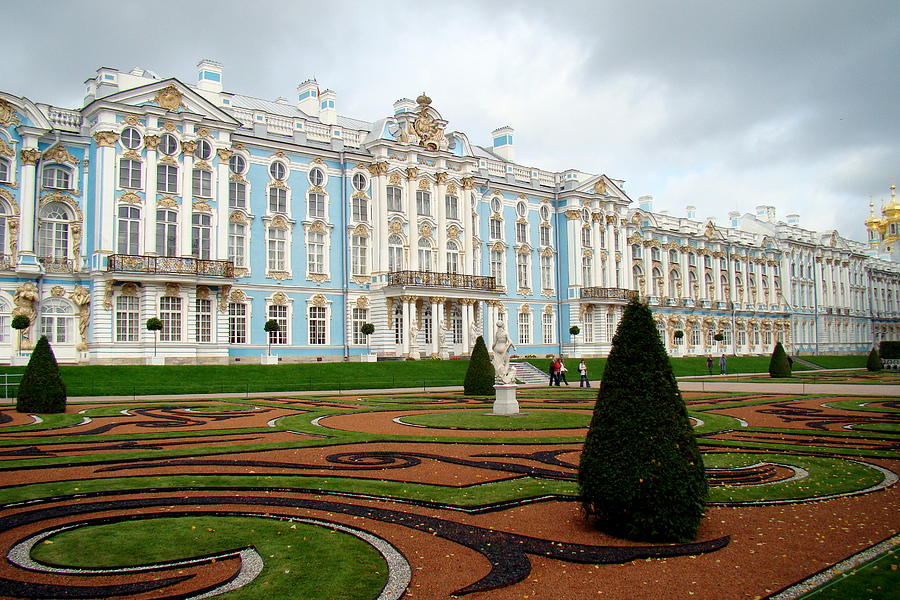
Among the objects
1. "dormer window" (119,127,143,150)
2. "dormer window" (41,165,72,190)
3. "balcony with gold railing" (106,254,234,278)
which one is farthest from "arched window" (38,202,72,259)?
"dormer window" (119,127,143,150)

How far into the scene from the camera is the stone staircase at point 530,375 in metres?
39.5

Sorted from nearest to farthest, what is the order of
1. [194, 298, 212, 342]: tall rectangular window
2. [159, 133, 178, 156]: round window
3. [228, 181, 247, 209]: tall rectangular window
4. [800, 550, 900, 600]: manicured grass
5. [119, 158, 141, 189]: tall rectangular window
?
[800, 550, 900, 600]: manicured grass → [119, 158, 141, 189]: tall rectangular window → [159, 133, 178, 156]: round window → [194, 298, 212, 342]: tall rectangular window → [228, 181, 247, 209]: tall rectangular window

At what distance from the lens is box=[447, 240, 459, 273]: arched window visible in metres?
49.7

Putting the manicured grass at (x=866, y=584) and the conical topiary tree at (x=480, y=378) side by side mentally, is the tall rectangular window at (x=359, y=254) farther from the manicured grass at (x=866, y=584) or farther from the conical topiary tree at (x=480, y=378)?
the manicured grass at (x=866, y=584)

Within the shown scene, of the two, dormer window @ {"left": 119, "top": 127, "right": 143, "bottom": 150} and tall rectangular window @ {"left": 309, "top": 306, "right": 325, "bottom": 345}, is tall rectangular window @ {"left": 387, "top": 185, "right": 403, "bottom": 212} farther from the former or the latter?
dormer window @ {"left": 119, "top": 127, "right": 143, "bottom": 150}

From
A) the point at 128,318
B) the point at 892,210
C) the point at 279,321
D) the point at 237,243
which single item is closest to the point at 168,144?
the point at 237,243

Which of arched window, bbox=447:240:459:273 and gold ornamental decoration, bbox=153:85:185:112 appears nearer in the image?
gold ornamental decoration, bbox=153:85:185:112

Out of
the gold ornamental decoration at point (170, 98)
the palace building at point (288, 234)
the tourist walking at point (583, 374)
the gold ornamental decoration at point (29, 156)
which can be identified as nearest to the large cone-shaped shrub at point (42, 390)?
the palace building at point (288, 234)

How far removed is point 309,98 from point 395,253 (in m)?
12.3

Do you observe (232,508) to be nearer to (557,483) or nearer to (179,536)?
(179,536)

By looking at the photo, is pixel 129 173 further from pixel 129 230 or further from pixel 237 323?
pixel 237 323

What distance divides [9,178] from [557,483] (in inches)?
1354

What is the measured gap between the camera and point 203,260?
126 feet

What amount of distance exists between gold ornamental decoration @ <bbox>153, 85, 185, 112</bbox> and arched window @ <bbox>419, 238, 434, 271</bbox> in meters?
A: 16.8
